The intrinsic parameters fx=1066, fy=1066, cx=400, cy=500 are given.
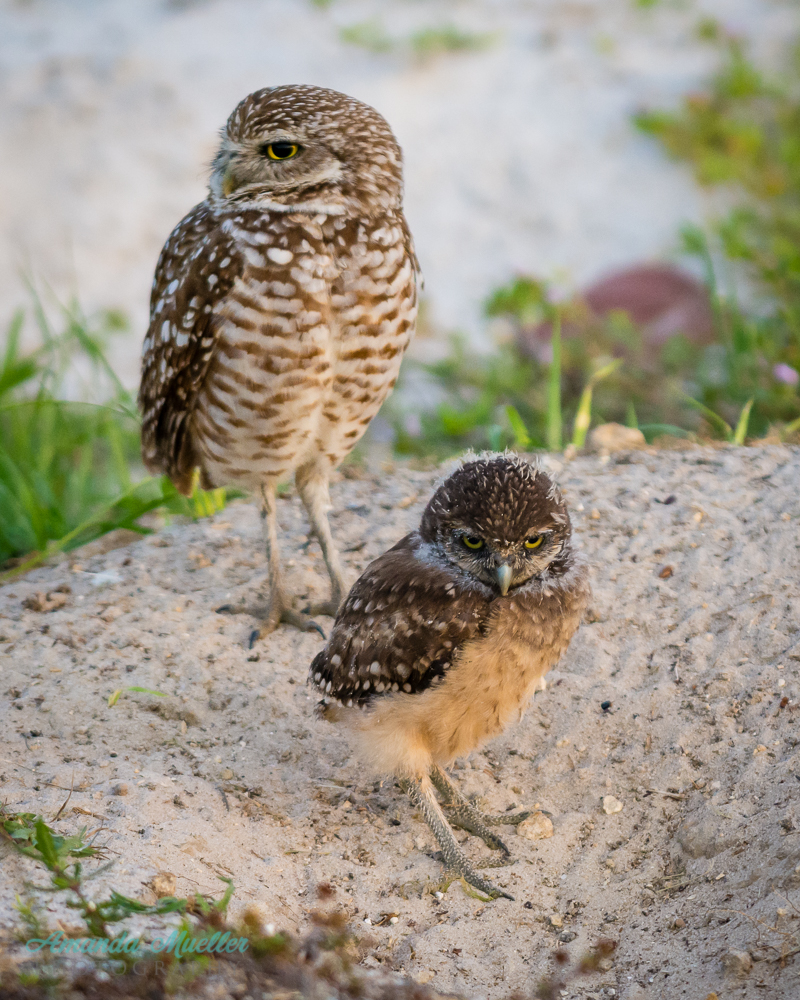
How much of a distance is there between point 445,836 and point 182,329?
199cm

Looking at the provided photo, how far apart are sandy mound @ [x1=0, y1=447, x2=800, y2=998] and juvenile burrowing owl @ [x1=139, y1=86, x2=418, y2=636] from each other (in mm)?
526

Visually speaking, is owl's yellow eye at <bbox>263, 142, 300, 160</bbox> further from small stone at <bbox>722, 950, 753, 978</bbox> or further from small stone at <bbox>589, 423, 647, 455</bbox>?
small stone at <bbox>722, 950, 753, 978</bbox>

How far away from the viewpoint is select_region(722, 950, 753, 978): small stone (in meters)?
2.54

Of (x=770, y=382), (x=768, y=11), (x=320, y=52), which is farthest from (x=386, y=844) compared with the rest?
(x=768, y=11)

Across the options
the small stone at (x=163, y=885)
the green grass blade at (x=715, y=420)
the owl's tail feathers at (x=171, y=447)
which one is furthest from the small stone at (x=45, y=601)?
the green grass blade at (x=715, y=420)

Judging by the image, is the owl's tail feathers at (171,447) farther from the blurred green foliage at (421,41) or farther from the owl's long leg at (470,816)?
the blurred green foliage at (421,41)

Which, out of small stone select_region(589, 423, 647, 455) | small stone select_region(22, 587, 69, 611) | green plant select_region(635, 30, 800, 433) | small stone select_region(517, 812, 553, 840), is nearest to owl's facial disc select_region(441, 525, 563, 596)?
small stone select_region(517, 812, 553, 840)

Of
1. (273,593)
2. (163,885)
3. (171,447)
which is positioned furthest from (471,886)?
(171,447)

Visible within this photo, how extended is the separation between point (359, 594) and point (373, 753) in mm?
471

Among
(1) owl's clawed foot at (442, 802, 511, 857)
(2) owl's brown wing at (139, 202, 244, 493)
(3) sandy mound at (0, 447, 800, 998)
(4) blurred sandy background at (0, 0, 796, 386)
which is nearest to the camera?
(3) sandy mound at (0, 447, 800, 998)

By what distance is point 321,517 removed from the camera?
166 inches

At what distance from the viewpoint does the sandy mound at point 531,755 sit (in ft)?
9.27

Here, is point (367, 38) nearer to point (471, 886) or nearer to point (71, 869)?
point (471, 886)

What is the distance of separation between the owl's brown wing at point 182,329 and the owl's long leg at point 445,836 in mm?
1682
